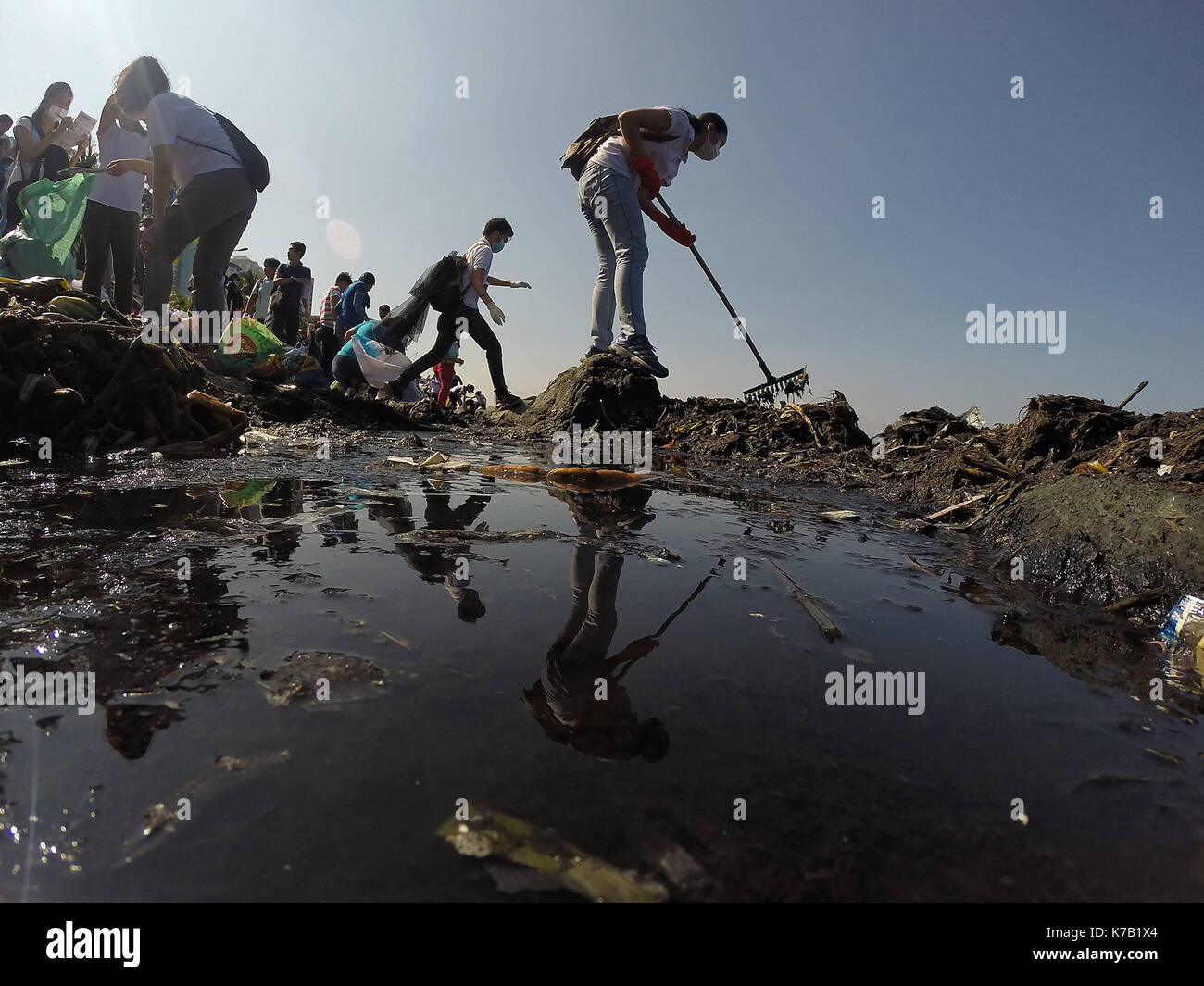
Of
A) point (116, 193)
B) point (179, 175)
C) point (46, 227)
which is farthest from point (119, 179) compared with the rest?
point (46, 227)

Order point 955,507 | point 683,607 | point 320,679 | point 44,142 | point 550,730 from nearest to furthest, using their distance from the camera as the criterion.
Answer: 1. point 550,730
2. point 320,679
3. point 683,607
4. point 955,507
5. point 44,142

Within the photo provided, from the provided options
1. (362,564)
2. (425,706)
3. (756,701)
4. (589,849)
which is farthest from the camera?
(362,564)

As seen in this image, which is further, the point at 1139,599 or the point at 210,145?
the point at 210,145

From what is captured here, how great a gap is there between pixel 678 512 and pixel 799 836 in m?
2.41

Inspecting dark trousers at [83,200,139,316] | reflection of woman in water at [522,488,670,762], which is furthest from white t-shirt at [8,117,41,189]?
reflection of woman in water at [522,488,670,762]

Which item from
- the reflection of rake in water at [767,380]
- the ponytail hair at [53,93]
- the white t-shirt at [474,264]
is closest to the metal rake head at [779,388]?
the reflection of rake in water at [767,380]

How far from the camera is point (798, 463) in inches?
234

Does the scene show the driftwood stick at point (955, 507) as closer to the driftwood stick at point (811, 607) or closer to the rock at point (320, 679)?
the driftwood stick at point (811, 607)

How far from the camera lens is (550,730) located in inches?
44.1

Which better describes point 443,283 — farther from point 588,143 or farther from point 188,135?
point 188,135

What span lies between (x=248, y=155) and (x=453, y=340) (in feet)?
11.3

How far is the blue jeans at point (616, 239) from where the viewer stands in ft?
20.7
